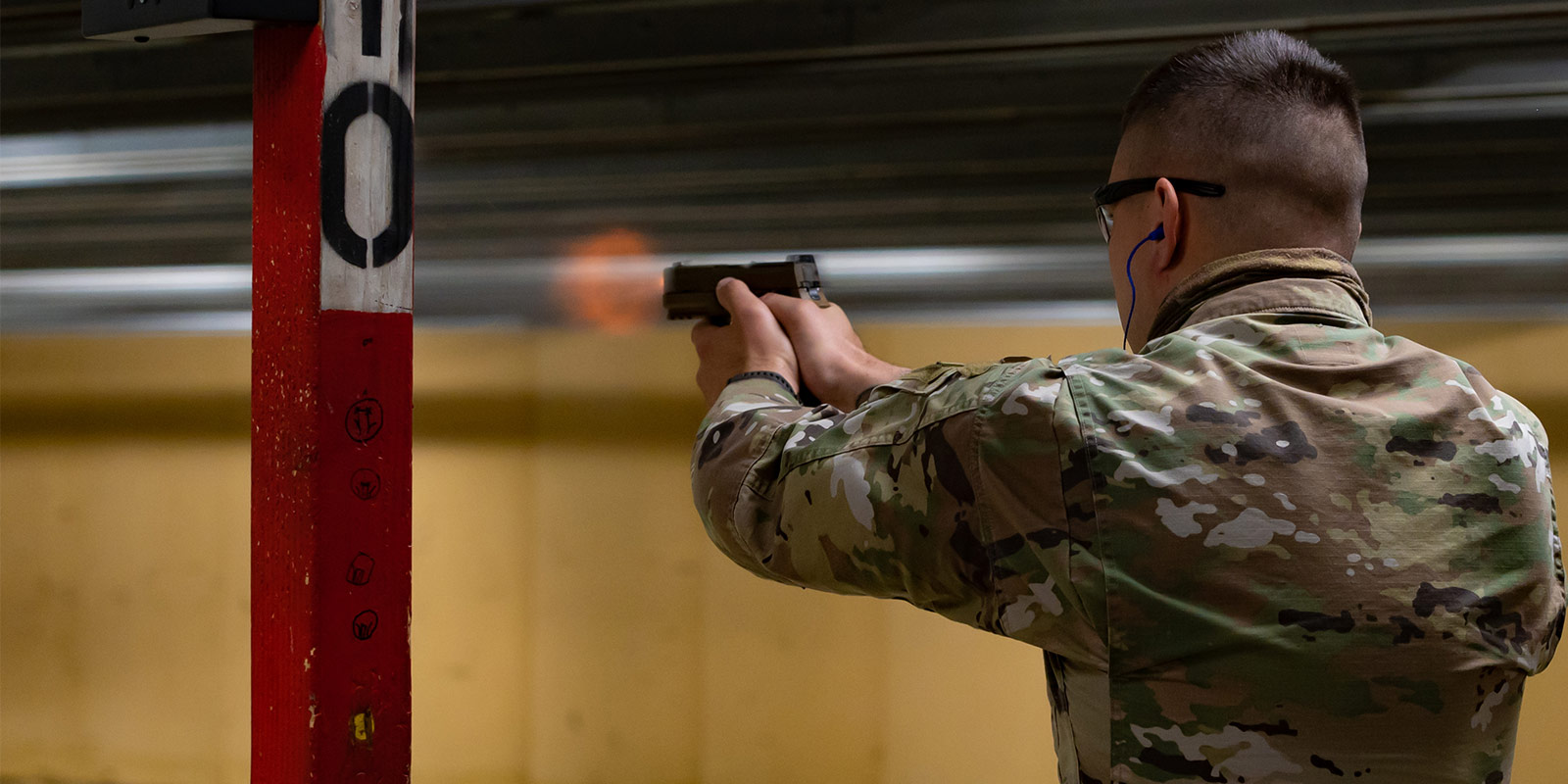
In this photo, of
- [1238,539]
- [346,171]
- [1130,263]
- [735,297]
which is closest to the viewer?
[1238,539]

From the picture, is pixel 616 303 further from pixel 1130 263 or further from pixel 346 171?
pixel 1130 263

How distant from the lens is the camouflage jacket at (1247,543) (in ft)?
2.60

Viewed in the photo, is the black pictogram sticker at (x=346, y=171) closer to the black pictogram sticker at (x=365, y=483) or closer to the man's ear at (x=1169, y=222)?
the black pictogram sticker at (x=365, y=483)

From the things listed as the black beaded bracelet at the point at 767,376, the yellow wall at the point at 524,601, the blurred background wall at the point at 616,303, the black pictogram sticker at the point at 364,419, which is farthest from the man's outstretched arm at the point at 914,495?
the yellow wall at the point at 524,601

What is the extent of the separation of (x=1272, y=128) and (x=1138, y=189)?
0.12m

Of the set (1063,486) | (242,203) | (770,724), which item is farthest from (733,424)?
(242,203)

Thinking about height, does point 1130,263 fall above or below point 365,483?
above

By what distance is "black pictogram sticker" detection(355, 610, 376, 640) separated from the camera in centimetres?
117

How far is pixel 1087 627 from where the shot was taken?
32.5 inches

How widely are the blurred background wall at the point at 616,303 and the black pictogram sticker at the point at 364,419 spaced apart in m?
1.38

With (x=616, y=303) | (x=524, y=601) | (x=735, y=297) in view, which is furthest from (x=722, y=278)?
(x=524, y=601)

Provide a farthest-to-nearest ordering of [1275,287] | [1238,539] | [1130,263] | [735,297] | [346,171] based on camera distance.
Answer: [735,297] → [346,171] → [1130,263] → [1275,287] → [1238,539]

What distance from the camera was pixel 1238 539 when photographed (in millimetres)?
791

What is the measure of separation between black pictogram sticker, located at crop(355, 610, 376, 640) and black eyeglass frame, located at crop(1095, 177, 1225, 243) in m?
0.88
